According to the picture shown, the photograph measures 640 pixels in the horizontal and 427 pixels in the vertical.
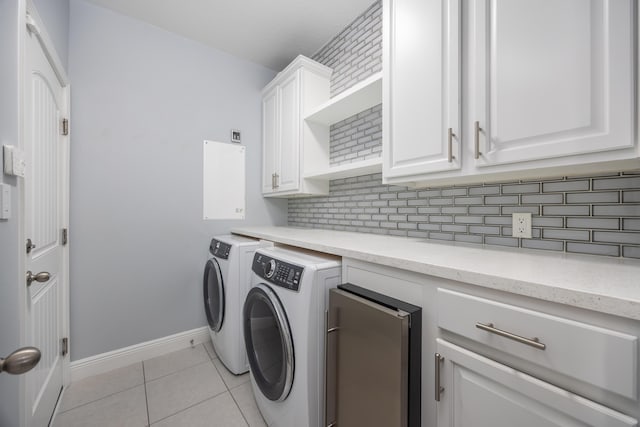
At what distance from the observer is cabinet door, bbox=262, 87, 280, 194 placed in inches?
99.5

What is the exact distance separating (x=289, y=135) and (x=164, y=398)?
7.15 feet

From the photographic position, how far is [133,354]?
2027mm

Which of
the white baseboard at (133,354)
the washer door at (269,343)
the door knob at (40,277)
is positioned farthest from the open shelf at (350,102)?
the white baseboard at (133,354)

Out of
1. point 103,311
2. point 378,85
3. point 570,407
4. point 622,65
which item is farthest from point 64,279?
point 622,65

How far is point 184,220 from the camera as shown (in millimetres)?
2299

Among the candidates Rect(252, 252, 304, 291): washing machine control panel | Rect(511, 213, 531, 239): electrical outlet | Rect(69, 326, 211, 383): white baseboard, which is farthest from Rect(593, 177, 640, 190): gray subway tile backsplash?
Rect(69, 326, 211, 383): white baseboard

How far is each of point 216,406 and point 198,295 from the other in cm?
102

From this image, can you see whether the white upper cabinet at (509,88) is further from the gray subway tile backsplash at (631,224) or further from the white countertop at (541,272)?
the white countertop at (541,272)

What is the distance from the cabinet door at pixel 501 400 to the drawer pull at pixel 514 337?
100 millimetres

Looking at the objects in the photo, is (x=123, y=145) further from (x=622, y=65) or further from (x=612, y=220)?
(x=612, y=220)

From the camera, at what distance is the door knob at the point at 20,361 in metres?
0.49

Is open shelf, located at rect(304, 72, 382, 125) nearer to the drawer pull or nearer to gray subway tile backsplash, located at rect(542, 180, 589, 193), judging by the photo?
gray subway tile backsplash, located at rect(542, 180, 589, 193)

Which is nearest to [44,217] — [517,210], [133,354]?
[133,354]

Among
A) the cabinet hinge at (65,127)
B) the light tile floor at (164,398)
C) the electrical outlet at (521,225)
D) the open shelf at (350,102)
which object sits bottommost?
the light tile floor at (164,398)
